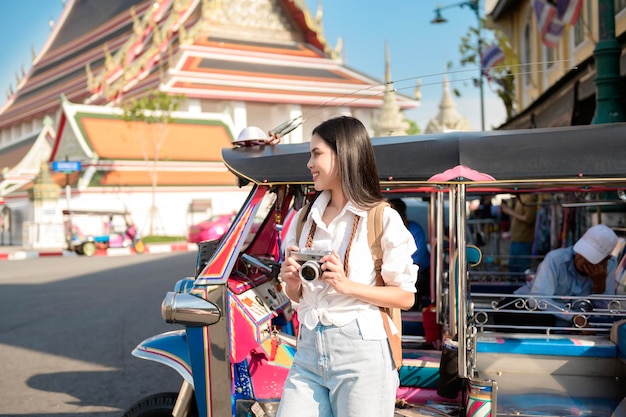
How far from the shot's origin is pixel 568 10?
1104cm

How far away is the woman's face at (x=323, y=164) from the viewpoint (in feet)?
7.57

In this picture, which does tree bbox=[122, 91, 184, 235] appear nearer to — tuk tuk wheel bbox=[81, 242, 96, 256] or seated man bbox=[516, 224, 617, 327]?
tuk tuk wheel bbox=[81, 242, 96, 256]

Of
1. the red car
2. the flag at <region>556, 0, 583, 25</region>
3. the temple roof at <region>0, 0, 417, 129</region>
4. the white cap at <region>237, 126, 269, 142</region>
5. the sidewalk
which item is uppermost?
the temple roof at <region>0, 0, 417, 129</region>

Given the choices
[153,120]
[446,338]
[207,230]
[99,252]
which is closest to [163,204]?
[153,120]

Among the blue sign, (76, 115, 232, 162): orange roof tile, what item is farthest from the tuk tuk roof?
(76, 115, 232, 162): orange roof tile

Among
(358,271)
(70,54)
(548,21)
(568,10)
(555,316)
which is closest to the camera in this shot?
(358,271)

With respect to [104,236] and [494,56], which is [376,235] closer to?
[494,56]

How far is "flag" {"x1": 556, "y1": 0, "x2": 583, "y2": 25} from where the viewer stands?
426 inches

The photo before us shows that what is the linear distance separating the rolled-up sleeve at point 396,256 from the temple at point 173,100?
71.0 feet

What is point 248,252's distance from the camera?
4.24 meters

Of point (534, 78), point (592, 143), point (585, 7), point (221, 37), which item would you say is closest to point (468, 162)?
point (592, 143)

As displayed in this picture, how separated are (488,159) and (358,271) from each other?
124 cm

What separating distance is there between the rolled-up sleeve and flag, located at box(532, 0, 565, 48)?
11.2 m

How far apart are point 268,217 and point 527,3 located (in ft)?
57.0
